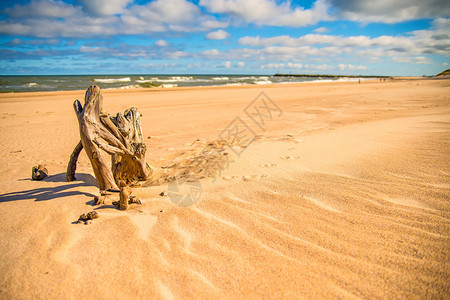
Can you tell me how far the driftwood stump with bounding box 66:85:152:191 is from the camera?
2904mm

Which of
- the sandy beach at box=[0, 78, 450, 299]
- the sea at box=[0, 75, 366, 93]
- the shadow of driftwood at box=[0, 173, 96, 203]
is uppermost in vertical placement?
the sea at box=[0, 75, 366, 93]

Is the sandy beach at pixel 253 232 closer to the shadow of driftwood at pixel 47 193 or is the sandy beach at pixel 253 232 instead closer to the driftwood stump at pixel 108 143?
the shadow of driftwood at pixel 47 193

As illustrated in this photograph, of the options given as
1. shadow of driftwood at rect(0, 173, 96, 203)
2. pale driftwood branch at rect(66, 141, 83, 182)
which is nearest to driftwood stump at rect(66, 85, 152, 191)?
pale driftwood branch at rect(66, 141, 83, 182)

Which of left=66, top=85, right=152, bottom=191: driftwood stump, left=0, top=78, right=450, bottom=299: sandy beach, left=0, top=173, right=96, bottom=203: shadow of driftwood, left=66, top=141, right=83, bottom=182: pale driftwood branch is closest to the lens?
left=0, top=78, right=450, bottom=299: sandy beach

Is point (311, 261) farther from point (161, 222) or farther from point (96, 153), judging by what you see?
point (96, 153)

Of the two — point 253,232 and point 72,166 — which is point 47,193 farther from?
point 253,232

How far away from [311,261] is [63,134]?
26.6 ft

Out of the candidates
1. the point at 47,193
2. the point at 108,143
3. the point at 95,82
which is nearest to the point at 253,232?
the point at 108,143

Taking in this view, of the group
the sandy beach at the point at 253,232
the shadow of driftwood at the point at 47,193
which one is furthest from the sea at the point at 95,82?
the sandy beach at the point at 253,232

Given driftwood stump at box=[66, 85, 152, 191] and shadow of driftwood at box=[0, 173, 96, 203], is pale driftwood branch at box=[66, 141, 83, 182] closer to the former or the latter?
driftwood stump at box=[66, 85, 152, 191]

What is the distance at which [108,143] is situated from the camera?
346 centimetres

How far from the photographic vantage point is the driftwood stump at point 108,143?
2904 millimetres

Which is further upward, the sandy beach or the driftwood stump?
the driftwood stump

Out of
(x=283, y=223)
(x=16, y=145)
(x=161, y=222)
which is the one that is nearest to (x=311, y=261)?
(x=283, y=223)
